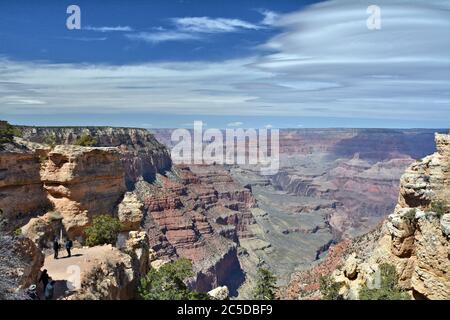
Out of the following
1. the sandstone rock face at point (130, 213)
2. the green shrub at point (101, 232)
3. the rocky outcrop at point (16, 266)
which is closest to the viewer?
the rocky outcrop at point (16, 266)

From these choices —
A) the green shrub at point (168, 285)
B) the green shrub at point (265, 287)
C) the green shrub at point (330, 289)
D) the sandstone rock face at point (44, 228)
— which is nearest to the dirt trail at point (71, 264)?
the sandstone rock face at point (44, 228)

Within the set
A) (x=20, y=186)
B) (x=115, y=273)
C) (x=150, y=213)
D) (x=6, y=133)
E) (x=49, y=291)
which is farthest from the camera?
(x=150, y=213)

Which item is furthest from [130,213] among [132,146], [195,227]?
[132,146]

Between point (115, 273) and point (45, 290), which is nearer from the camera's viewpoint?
point (45, 290)

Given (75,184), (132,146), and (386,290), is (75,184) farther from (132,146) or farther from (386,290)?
(132,146)

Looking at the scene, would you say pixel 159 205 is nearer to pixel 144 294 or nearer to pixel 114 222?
pixel 114 222

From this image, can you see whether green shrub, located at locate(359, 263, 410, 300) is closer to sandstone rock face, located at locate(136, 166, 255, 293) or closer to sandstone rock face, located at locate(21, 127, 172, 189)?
sandstone rock face, located at locate(136, 166, 255, 293)

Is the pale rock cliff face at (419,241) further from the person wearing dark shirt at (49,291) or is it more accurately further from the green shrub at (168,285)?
the person wearing dark shirt at (49,291)
